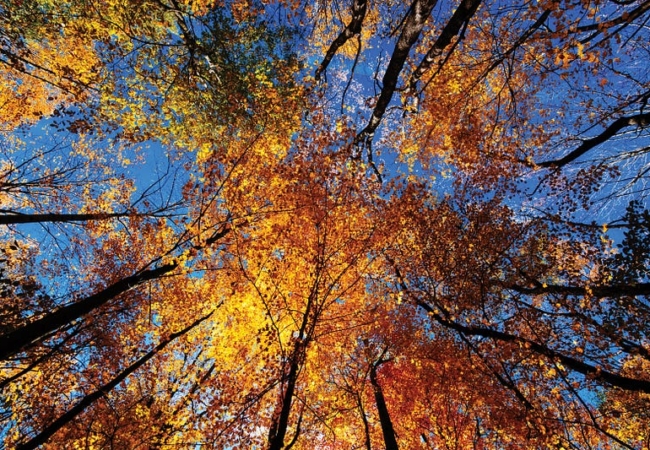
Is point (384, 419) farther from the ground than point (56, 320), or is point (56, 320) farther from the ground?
point (56, 320)

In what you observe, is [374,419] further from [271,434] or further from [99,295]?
[99,295]

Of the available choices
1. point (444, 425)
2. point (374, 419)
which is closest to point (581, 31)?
point (444, 425)

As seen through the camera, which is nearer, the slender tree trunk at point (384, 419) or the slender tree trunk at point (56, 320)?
the slender tree trunk at point (56, 320)

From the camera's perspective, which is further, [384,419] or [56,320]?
[384,419]

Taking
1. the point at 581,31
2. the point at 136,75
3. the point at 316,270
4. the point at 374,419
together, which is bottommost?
the point at 374,419

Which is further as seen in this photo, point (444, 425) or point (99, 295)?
point (444, 425)

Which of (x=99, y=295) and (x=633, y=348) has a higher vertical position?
(x=99, y=295)

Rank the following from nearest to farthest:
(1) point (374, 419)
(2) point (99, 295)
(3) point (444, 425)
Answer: (2) point (99, 295) → (3) point (444, 425) → (1) point (374, 419)

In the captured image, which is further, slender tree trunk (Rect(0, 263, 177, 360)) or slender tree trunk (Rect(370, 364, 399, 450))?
slender tree trunk (Rect(370, 364, 399, 450))

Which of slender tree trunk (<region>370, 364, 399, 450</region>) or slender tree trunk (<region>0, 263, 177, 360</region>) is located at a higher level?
slender tree trunk (<region>0, 263, 177, 360</region>)

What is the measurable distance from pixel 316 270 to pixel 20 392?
34.4 feet

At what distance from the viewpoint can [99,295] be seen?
7.68 meters

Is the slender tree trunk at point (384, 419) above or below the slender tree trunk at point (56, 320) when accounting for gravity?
below

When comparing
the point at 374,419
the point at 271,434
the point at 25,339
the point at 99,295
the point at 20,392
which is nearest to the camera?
the point at 25,339
